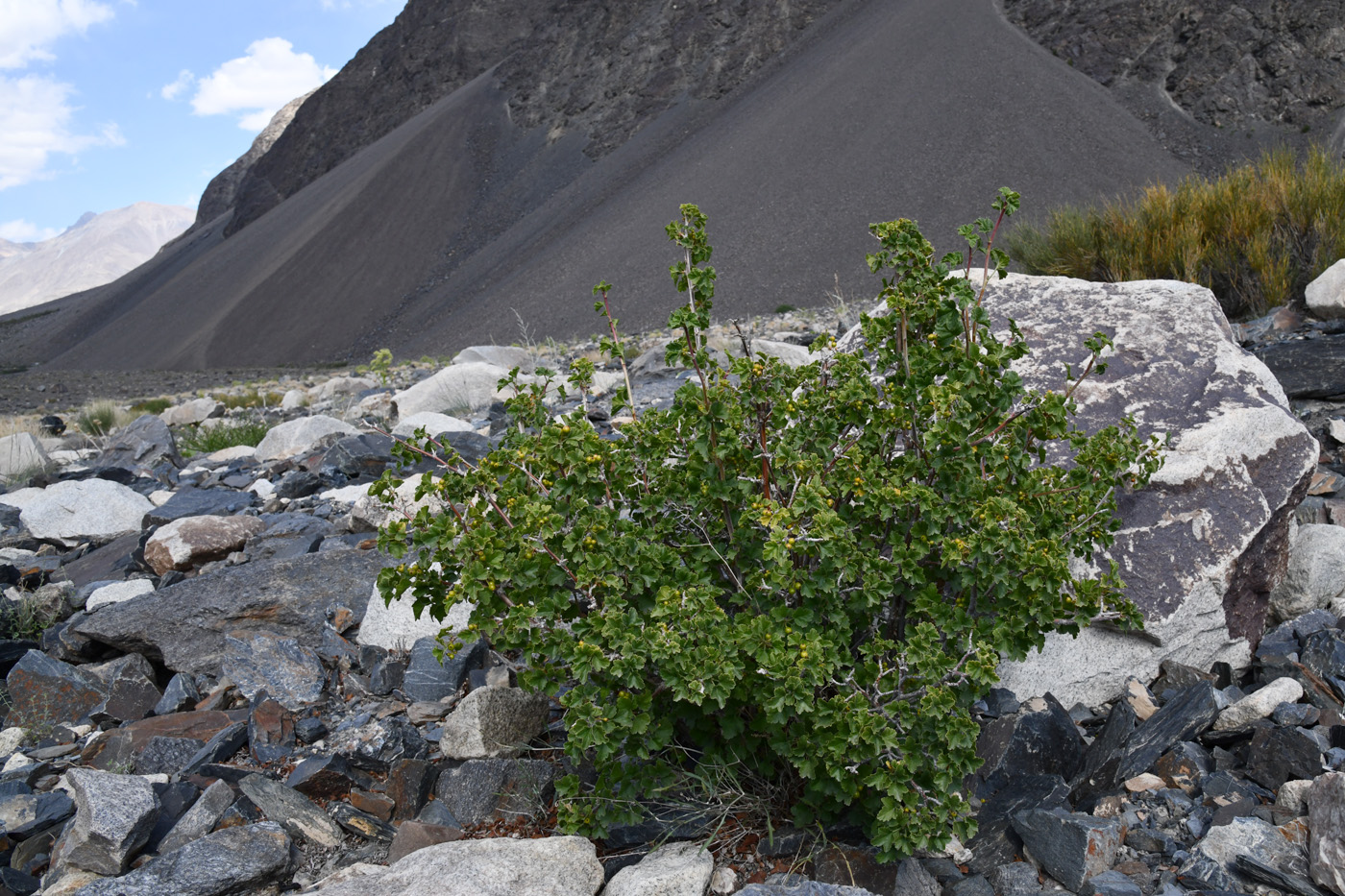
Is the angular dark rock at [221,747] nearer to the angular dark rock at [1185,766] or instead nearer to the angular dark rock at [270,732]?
the angular dark rock at [270,732]

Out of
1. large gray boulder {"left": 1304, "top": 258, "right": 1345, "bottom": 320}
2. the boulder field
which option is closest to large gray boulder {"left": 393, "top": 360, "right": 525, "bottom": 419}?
the boulder field

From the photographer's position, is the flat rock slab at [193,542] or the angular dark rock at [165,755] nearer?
the angular dark rock at [165,755]

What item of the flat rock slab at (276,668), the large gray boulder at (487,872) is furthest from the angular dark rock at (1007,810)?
the flat rock slab at (276,668)

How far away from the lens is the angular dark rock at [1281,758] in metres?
2.13

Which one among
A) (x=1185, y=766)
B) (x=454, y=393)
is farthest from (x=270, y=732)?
(x=454, y=393)

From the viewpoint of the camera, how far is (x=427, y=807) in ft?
8.02

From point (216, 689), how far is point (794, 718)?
2.32 meters

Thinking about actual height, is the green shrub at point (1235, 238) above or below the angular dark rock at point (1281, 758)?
above

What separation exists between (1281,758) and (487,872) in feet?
6.19

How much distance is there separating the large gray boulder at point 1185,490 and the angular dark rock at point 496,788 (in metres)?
1.42

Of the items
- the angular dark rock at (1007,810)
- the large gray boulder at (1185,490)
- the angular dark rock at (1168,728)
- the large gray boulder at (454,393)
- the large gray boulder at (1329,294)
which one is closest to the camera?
the angular dark rock at (1007,810)

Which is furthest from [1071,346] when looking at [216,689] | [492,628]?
[216,689]

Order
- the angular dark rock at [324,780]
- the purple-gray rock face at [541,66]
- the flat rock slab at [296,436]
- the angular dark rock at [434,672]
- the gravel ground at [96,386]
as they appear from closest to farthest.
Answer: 1. the angular dark rock at [324,780]
2. the angular dark rock at [434,672]
3. the flat rock slab at [296,436]
4. the gravel ground at [96,386]
5. the purple-gray rock face at [541,66]

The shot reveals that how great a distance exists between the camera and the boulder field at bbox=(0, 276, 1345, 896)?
2002 millimetres
